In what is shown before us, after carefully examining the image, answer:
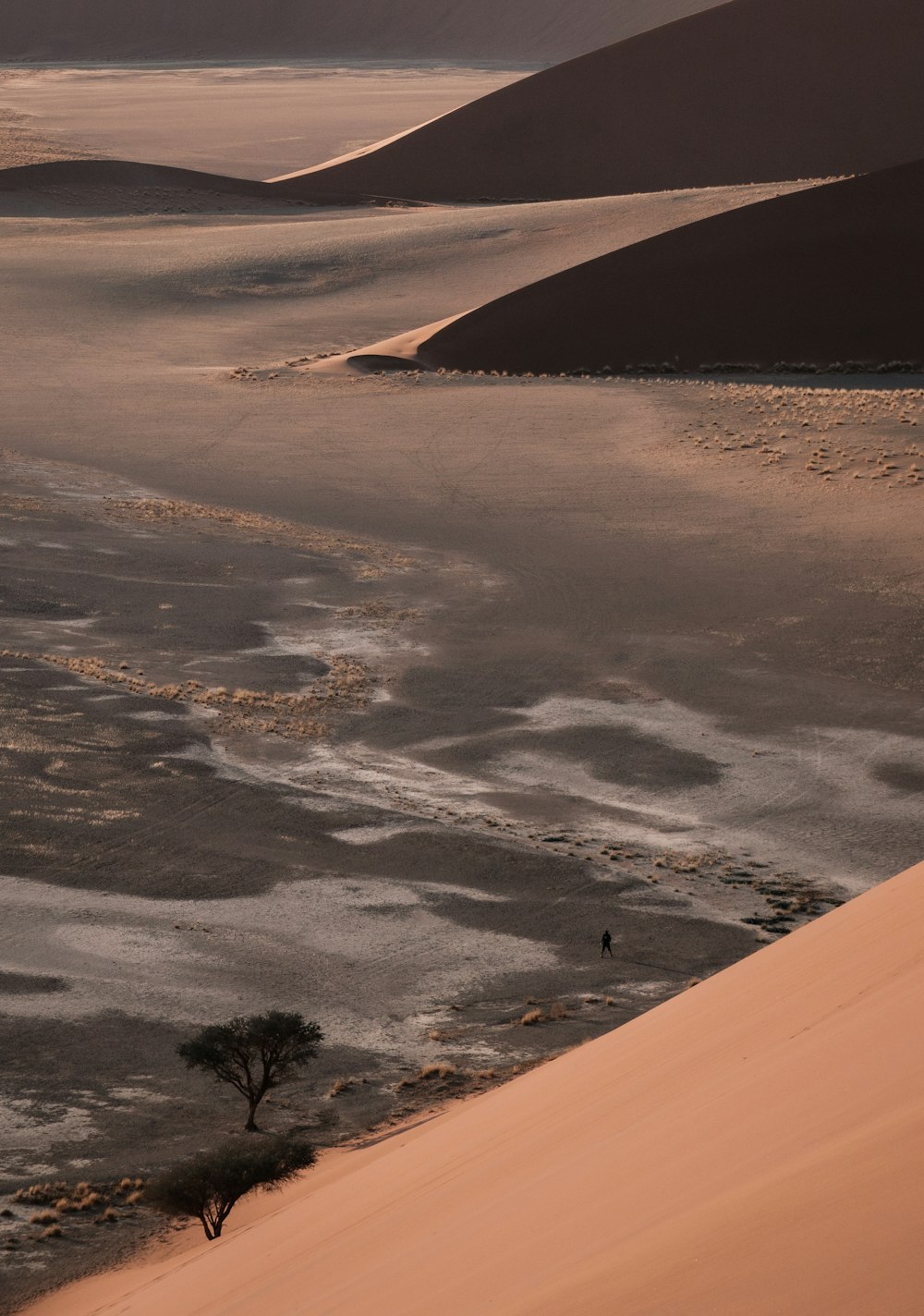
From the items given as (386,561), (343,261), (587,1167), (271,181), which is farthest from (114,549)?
(271,181)

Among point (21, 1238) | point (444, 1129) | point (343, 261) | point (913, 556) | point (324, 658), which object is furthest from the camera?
point (343, 261)

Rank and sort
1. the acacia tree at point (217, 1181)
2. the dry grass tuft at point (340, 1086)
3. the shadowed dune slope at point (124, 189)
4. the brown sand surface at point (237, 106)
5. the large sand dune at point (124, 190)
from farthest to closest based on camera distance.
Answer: the brown sand surface at point (237, 106)
the shadowed dune slope at point (124, 189)
the large sand dune at point (124, 190)
the dry grass tuft at point (340, 1086)
the acacia tree at point (217, 1181)

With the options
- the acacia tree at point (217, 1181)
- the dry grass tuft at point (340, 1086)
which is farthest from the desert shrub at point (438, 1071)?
the acacia tree at point (217, 1181)

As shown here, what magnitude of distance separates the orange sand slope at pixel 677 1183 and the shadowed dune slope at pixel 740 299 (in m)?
33.9

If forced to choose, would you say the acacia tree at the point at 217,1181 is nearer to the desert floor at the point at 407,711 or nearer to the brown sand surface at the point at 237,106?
the desert floor at the point at 407,711

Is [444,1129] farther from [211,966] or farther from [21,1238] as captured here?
[211,966]

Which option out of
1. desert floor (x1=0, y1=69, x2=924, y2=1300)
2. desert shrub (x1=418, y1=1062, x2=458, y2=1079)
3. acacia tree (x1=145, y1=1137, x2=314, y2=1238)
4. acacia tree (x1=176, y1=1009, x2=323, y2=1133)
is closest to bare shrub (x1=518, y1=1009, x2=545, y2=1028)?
desert floor (x1=0, y1=69, x2=924, y2=1300)

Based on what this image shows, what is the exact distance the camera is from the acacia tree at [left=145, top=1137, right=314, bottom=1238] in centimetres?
949

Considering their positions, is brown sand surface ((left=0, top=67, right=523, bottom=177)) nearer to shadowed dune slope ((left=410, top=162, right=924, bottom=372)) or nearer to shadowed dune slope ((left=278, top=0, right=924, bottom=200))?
shadowed dune slope ((left=278, top=0, right=924, bottom=200))

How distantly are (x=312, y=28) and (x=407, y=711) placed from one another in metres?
153

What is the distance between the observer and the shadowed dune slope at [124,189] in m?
66.3

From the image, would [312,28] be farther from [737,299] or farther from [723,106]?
[737,299]

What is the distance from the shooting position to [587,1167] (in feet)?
18.5

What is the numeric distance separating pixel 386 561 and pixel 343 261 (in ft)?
93.7
